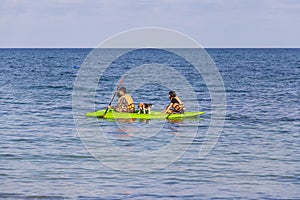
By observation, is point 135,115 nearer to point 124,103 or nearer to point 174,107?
point 124,103

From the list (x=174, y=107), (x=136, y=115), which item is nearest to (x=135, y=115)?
(x=136, y=115)

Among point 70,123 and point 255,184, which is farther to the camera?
point 70,123

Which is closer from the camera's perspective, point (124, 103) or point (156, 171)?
point (156, 171)

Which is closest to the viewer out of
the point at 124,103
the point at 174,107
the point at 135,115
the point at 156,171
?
the point at 156,171

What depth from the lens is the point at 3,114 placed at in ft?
120

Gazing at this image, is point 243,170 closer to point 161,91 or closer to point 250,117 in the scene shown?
point 250,117

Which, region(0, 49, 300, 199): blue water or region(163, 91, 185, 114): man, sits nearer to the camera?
region(0, 49, 300, 199): blue water

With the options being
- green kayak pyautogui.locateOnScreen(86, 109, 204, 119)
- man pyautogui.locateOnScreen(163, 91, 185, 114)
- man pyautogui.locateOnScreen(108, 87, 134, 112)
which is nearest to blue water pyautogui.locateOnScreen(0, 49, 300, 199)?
green kayak pyautogui.locateOnScreen(86, 109, 204, 119)

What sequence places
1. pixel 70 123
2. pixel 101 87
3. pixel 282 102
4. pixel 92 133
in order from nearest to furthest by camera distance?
pixel 92 133 < pixel 70 123 < pixel 282 102 < pixel 101 87

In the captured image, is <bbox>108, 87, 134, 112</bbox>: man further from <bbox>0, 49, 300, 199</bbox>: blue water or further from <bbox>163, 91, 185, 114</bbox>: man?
<bbox>163, 91, 185, 114</bbox>: man

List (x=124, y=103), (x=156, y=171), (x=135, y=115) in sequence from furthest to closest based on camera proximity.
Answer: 1. (x=124, y=103)
2. (x=135, y=115)
3. (x=156, y=171)

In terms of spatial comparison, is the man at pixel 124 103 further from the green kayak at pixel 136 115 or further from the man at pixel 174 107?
the man at pixel 174 107

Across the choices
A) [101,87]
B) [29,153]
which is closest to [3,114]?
[29,153]

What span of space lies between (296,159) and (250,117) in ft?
42.1
